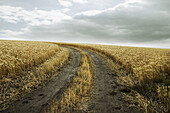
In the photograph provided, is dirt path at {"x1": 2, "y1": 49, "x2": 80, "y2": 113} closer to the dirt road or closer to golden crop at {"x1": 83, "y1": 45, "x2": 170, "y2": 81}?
the dirt road

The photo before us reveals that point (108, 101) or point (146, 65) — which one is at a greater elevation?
point (146, 65)

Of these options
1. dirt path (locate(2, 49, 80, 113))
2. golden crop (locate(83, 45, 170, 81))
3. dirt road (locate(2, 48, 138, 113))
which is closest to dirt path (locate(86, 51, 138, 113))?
dirt road (locate(2, 48, 138, 113))

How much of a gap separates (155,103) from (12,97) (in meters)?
6.48

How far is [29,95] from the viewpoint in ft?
17.0

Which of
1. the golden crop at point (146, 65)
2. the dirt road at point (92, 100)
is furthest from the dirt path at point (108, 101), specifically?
the golden crop at point (146, 65)

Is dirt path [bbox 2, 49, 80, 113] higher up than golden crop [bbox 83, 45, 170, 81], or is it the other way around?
golden crop [bbox 83, 45, 170, 81]

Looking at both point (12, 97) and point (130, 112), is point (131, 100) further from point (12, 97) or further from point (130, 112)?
point (12, 97)

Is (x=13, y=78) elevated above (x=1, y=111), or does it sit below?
above

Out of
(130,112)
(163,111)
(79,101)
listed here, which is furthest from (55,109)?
(163,111)

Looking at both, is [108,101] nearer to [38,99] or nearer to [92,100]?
[92,100]

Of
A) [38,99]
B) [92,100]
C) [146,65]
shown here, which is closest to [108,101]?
[92,100]

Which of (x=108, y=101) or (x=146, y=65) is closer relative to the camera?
(x=108, y=101)

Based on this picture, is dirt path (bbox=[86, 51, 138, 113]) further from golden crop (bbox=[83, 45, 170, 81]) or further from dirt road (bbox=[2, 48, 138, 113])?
golden crop (bbox=[83, 45, 170, 81])

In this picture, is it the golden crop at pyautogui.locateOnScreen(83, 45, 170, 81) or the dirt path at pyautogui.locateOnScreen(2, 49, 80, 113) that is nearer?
the dirt path at pyautogui.locateOnScreen(2, 49, 80, 113)
